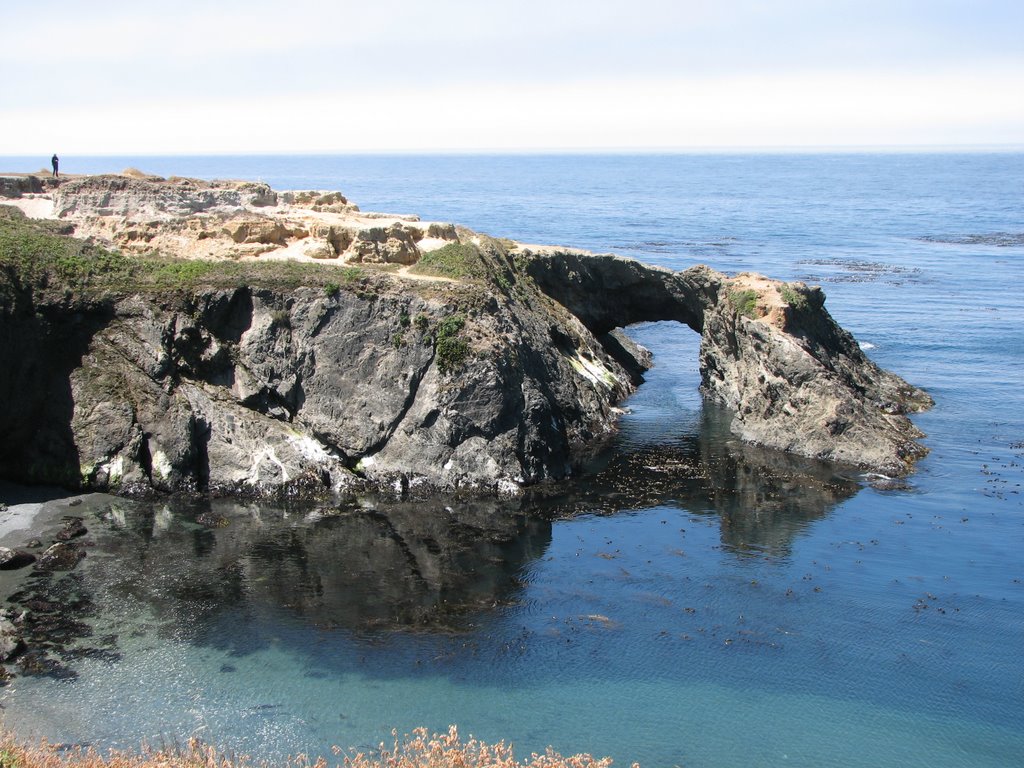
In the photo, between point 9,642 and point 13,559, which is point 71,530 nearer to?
point 13,559

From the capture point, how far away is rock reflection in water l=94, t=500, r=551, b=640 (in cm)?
3719

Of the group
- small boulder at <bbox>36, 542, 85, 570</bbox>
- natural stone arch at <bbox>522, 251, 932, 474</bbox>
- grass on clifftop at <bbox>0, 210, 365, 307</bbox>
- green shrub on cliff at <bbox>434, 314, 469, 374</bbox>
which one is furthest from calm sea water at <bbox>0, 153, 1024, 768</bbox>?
grass on clifftop at <bbox>0, 210, 365, 307</bbox>

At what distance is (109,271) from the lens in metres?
52.8

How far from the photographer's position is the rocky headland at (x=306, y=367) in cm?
4853

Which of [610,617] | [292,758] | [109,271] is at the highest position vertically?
[109,271]

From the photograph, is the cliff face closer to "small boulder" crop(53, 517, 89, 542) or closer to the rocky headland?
the rocky headland

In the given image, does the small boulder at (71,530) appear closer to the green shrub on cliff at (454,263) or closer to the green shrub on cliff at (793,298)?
the green shrub on cliff at (454,263)

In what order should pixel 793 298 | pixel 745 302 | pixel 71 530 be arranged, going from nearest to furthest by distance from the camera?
pixel 71 530 < pixel 793 298 < pixel 745 302

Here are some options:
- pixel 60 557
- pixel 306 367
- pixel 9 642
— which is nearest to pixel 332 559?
pixel 60 557

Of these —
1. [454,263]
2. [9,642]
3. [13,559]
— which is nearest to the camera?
[9,642]

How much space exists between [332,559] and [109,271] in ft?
73.7

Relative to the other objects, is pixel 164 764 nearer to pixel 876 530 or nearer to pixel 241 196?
pixel 876 530

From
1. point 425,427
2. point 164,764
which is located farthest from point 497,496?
point 164,764

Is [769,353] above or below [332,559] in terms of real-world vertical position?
above
